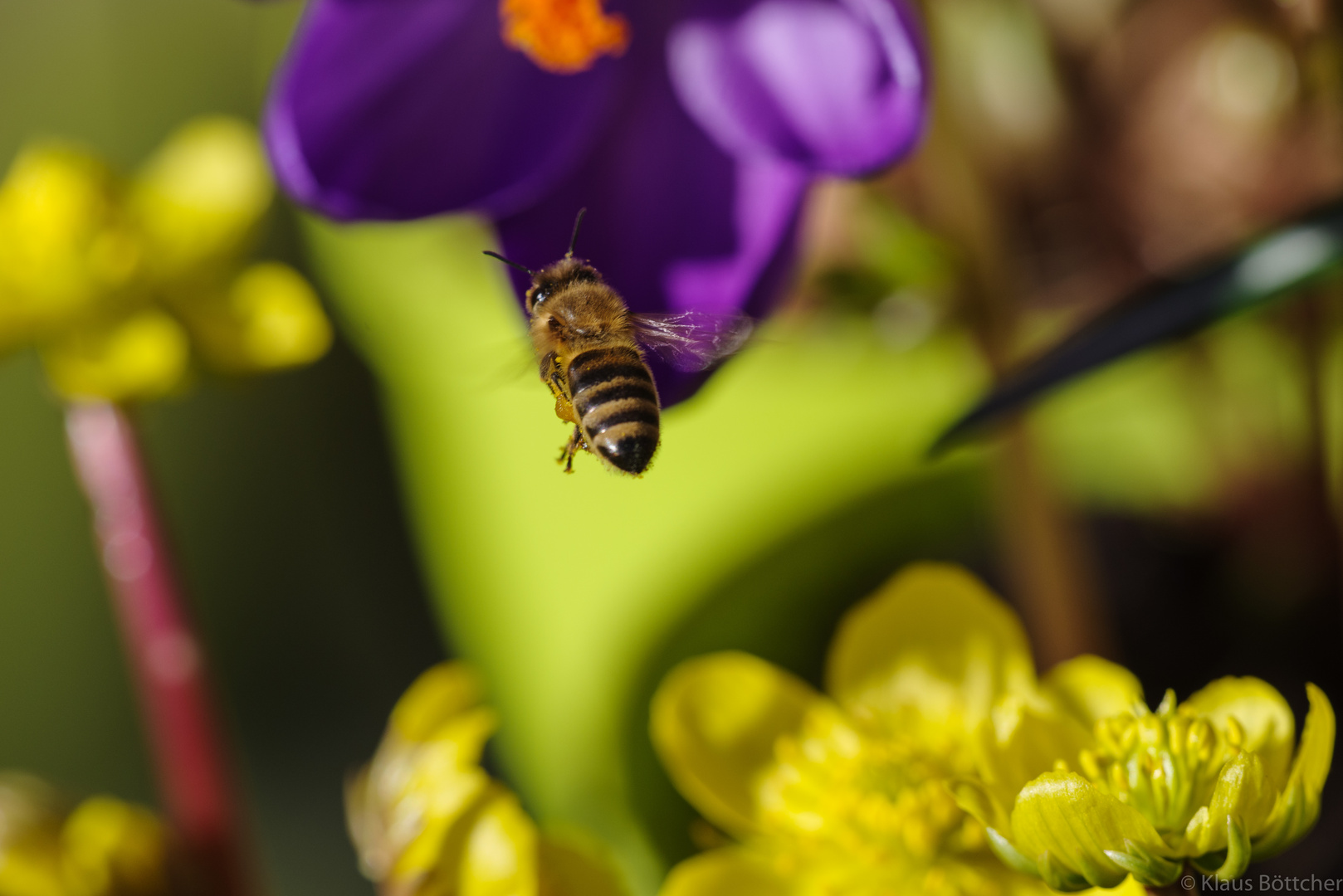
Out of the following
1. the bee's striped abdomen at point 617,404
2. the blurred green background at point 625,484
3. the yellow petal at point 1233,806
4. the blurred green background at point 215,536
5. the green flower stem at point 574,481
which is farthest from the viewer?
the blurred green background at point 215,536

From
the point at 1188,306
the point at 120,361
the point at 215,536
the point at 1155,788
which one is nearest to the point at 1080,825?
the point at 1155,788

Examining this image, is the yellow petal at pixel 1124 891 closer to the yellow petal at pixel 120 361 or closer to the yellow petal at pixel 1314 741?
the yellow petal at pixel 1314 741

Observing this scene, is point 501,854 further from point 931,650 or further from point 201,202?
point 201,202

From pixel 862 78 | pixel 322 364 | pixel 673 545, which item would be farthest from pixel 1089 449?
pixel 322 364

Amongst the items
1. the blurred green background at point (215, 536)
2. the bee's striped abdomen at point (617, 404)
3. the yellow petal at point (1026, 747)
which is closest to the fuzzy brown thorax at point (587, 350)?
the bee's striped abdomen at point (617, 404)

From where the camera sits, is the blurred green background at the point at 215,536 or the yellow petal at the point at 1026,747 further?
the blurred green background at the point at 215,536

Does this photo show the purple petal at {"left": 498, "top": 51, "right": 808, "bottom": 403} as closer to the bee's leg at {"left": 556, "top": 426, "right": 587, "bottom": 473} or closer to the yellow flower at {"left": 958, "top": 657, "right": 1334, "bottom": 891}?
the bee's leg at {"left": 556, "top": 426, "right": 587, "bottom": 473}
